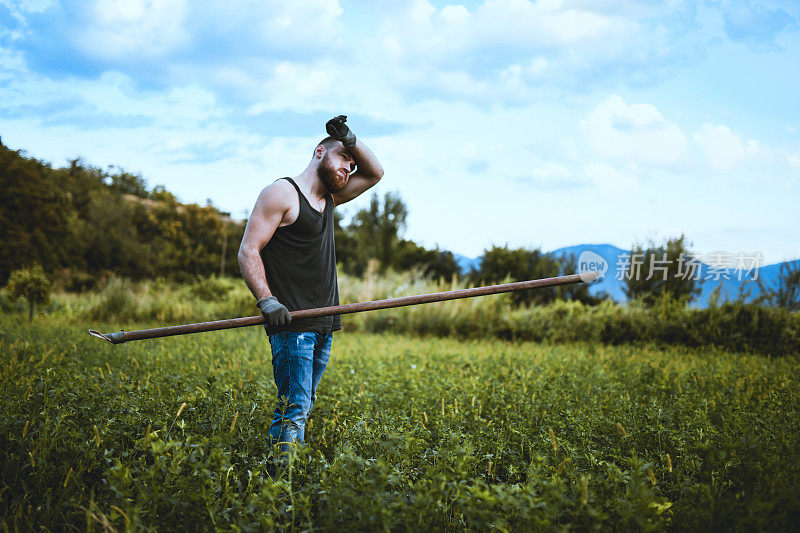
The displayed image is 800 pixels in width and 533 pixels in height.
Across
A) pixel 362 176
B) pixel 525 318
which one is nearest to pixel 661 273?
pixel 525 318

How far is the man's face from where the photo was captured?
3398 mm

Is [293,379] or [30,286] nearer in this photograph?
[293,379]

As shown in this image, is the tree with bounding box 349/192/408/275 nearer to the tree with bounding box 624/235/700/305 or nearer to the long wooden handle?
the tree with bounding box 624/235/700/305

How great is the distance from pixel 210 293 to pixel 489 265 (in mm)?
10167

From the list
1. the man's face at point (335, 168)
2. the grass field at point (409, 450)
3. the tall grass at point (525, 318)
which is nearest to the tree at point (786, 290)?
the tall grass at point (525, 318)

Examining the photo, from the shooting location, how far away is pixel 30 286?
36.9ft

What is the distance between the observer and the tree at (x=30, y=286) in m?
11.2

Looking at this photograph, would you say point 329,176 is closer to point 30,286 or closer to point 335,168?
point 335,168

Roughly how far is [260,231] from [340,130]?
0.89 metres

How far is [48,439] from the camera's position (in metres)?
3.05

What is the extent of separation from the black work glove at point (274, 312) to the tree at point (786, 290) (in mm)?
11258

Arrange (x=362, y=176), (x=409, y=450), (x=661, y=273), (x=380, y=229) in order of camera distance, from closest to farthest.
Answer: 1. (x=409, y=450)
2. (x=362, y=176)
3. (x=661, y=273)
4. (x=380, y=229)

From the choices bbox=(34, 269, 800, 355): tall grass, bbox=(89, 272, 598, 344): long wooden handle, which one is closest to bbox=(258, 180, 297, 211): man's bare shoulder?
bbox=(89, 272, 598, 344): long wooden handle

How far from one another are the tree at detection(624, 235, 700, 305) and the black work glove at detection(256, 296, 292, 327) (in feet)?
41.6
